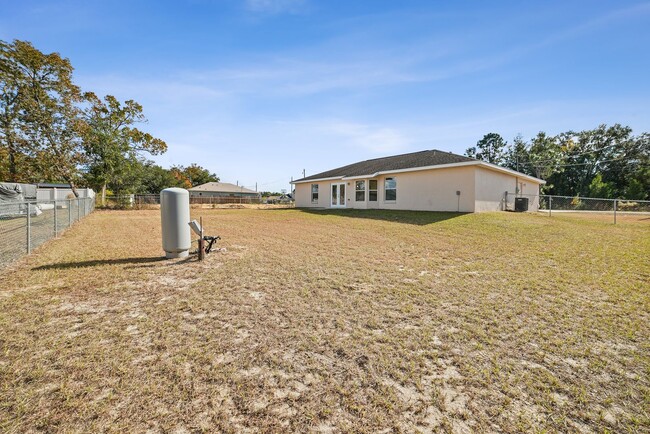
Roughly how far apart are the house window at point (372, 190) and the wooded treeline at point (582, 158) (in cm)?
3635

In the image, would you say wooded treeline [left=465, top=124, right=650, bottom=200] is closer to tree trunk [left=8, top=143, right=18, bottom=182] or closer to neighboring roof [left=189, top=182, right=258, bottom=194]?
neighboring roof [left=189, top=182, right=258, bottom=194]

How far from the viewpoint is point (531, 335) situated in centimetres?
289

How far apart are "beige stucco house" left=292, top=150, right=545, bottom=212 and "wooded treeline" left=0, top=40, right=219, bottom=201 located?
19324mm

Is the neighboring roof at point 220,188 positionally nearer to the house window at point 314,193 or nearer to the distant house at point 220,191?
the distant house at point 220,191

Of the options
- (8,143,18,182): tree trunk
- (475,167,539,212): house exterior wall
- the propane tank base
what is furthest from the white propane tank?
(8,143,18,182): tree trunk

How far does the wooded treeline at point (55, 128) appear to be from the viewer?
2012cm

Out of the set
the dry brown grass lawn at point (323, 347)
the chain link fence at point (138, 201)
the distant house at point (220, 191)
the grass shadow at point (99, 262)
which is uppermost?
the distant house at point (220, 191)

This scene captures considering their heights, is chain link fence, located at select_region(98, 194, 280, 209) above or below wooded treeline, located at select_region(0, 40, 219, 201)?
below

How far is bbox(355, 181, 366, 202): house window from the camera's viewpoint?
19500mm

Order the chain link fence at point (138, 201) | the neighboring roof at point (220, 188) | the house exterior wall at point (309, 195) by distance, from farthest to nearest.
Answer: the neighboring roof at point (220, 188) < the chain link fence at point (138, 201) < the house exterior wall at point (309, 195)

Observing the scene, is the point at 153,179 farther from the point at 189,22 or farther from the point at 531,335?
the point at 531,335

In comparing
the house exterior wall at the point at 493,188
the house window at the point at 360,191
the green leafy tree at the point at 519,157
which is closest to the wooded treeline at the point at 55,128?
the house window at the point at 360,191

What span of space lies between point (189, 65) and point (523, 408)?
12.9 meters

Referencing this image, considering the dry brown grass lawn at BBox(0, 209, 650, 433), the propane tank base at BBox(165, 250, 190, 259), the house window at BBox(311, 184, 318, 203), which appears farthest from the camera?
the house window at BBox(311, 184, 318, 203)
